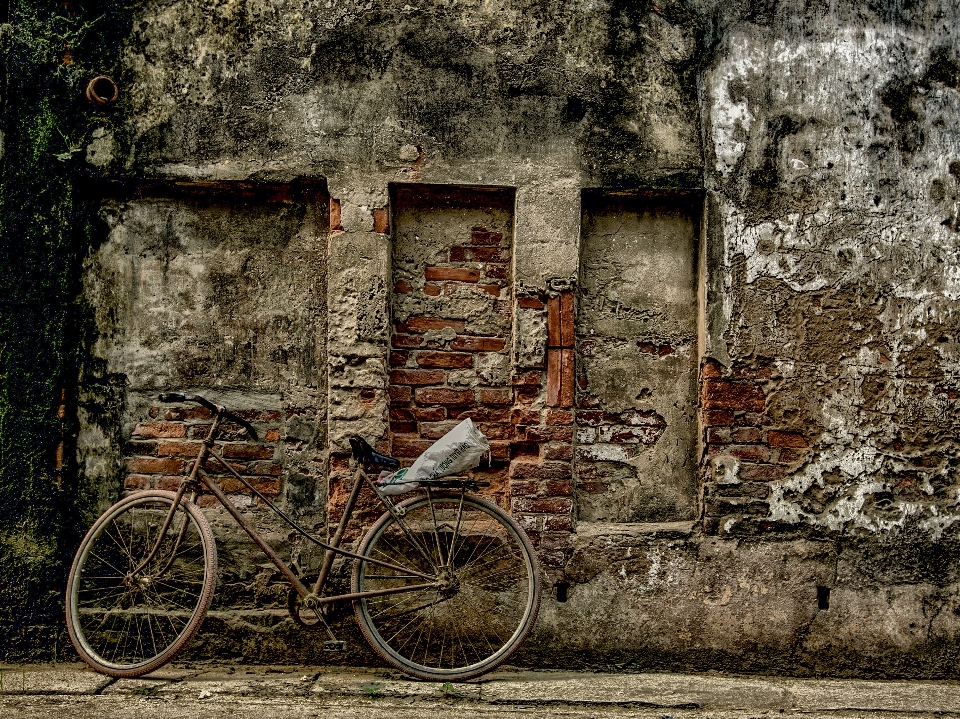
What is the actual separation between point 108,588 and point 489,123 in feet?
9.03

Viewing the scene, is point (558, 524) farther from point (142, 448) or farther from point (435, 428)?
point (142, 448)

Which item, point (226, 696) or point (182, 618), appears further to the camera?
point (182, 618)

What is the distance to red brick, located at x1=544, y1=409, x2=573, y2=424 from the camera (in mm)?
4004

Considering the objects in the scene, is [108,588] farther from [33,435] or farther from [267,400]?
[267,400]

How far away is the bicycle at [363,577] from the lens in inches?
144

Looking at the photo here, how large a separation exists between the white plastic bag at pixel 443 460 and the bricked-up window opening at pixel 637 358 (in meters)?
0.64

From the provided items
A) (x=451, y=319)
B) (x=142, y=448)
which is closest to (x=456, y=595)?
(x=451, y=319)

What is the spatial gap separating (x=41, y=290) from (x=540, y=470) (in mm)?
2495

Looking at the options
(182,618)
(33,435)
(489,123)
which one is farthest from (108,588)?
(489,123)

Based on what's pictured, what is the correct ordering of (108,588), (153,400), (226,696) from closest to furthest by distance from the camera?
(226,696) < (108,588) < (153,400)

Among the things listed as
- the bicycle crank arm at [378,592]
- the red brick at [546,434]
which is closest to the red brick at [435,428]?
the red brick at [546,434]

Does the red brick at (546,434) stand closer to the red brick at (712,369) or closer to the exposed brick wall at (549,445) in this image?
the exposed brick wall at (549,445)

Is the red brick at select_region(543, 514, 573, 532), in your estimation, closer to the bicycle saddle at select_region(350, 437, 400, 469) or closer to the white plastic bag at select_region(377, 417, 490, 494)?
the white plastic bag at select_region(377, 417, 490, 494)

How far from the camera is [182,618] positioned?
3982 millimetres
